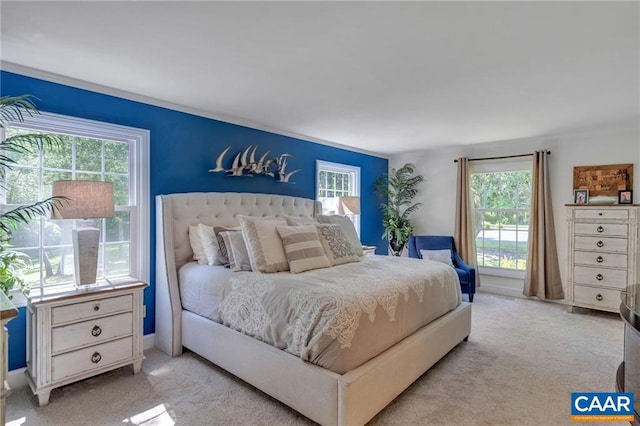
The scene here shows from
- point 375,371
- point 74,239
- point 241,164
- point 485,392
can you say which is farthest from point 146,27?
point 485,392

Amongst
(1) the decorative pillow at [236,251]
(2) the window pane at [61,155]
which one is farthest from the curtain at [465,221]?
(2) the window pane at [61,155]

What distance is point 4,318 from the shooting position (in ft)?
4.34

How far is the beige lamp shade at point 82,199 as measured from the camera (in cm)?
218

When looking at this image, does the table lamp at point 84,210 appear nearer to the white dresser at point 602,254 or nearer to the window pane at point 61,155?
the window pane at point 61,155

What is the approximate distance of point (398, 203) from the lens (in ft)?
19.4

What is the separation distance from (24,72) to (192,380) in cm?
251

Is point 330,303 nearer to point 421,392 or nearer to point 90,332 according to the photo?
point 421,392

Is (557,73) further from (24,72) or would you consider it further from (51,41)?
(24,72)

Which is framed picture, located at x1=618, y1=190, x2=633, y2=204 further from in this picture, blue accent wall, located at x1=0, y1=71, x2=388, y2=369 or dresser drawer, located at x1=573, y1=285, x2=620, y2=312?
blue accent wall, located at x1=0, y1=71, x2=388, y2=369

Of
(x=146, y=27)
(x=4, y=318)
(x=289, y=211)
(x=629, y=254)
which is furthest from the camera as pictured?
(x=289, y=211)

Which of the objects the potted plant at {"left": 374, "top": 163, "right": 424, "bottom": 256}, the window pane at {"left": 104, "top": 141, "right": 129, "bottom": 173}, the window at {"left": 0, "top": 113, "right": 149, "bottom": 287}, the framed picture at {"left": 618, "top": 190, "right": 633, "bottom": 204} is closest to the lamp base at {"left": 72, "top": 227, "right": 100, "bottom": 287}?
the window at {"left": 0, "top": 113, "right": 149, "bottom": 287}

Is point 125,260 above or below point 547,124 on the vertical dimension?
below

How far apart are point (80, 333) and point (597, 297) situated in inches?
202

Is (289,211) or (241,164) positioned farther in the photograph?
(289,211)
